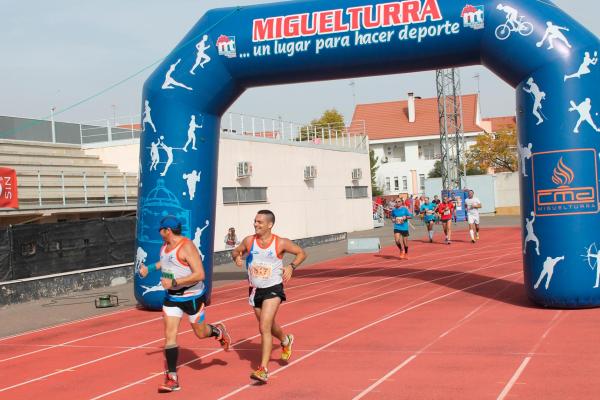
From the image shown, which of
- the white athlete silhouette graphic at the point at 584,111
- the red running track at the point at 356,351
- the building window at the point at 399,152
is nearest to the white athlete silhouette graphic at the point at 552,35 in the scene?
the white athlete silhouette graphic at the point at 584,111

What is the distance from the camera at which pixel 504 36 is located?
12625 millimetres

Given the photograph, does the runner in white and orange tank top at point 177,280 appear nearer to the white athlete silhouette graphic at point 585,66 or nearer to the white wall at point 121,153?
the white athlete silhouette graphic at point 585,66

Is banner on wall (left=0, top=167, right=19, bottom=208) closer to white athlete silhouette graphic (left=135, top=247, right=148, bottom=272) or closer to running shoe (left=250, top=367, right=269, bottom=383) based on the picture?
white athlete silhouette graphic (left=135, top=247, right=148, bottom=272)

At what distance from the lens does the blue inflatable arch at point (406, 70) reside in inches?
456

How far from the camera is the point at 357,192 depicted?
132 ft

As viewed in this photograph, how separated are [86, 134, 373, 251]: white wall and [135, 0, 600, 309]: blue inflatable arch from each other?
12.3 meters

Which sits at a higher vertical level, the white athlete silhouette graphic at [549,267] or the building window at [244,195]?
the building window at [244,195]

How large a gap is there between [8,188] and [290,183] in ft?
49.9

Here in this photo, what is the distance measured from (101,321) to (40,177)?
10.5 meters

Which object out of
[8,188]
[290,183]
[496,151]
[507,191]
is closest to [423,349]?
[8,188]

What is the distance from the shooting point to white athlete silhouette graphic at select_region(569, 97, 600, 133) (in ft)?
38.0

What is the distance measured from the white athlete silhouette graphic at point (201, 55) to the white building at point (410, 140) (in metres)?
63.9

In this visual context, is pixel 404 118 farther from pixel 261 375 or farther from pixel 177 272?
pixel 261 375

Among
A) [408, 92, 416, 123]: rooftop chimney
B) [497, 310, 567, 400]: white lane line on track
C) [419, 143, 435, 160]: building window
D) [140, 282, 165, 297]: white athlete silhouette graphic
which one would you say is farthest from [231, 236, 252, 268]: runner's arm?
[408, 92, 416, 123]: rooftop chimney
